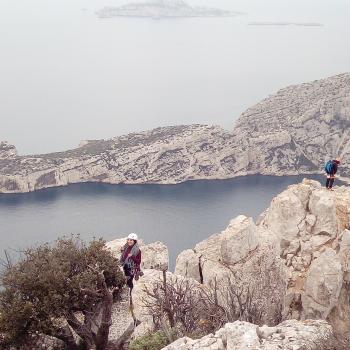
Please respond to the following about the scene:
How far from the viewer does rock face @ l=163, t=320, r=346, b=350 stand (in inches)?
418

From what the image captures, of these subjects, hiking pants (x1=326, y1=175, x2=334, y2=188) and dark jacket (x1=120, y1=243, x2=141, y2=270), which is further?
hiking pants (x1=326, y1=175, x2=334, y2=188)

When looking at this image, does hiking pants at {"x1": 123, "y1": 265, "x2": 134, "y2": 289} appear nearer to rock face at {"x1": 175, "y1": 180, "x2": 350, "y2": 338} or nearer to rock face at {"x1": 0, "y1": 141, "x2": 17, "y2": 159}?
rock face at {"x1": 175, "y1": 180, "x2": 350, "y2": 338}

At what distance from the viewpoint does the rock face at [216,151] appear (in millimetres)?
135000

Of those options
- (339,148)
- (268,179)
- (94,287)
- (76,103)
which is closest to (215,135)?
(268,179)

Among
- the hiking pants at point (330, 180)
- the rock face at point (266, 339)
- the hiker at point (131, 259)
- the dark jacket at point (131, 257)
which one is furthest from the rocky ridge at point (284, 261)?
the rock face at point (266, 339)

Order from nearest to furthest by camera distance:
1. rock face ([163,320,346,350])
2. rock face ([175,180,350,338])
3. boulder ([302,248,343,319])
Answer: rock face ([163,320,346,350]), rock face ([175,180,350,338]), boulder ([302,248,343,319])

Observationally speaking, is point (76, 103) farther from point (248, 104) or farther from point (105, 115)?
point (248, 104)

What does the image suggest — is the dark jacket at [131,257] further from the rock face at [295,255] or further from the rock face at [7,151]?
the rock face at [7,151]

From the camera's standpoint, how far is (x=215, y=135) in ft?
479

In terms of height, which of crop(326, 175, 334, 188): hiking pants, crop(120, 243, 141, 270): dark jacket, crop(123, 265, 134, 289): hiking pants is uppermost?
crop(326, 175, 334, 188): hiking pants

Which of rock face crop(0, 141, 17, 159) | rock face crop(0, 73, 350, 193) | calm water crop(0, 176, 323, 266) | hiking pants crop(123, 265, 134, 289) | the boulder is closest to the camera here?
hiking pants crop(123, 265, 134, 289)

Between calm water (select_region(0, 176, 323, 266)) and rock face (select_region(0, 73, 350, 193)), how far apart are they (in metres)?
3.84

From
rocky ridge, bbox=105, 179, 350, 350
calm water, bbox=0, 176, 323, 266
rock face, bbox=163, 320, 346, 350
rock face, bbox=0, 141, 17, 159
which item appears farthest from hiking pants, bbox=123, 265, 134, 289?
rock face, bbox=0, 141, 17, 159

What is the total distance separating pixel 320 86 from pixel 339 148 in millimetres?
24602
